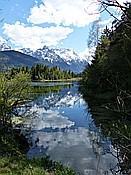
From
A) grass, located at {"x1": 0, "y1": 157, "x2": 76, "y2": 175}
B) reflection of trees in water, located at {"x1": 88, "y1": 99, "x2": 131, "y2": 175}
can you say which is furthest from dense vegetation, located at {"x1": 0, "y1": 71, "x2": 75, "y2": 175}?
reflection of trees in water, located at {"x1": 88, "y1": 99, "x2": 131, "y2": 175}

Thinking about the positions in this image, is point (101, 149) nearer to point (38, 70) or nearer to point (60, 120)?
point (60, 120)

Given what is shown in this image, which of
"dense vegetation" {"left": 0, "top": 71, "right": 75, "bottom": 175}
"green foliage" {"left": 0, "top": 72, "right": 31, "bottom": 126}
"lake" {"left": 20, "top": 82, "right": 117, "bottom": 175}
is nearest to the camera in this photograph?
"dense vegetation" {"left": 0, "top": 71, "right": 75, "bottom": 175}

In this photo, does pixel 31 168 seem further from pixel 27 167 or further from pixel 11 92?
pixel 11 92

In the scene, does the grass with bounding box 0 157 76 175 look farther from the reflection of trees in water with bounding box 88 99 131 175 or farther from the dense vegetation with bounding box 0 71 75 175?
the reflection of trees in water with bounding box 88 99 131 175

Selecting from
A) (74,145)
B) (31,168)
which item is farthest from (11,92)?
(31,168)

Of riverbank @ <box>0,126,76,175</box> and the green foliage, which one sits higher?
the green foliage

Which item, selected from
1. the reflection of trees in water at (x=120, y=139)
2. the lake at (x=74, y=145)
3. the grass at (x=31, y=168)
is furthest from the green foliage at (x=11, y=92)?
the reflection of trees in water at (x=120, y=139)

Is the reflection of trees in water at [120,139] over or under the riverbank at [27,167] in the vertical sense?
over

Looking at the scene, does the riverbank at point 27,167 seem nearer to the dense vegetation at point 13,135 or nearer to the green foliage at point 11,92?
the dense vegetation at point 13,135

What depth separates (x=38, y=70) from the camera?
15150 centimetres

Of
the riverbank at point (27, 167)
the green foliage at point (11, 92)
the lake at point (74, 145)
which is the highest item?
the green foliage at point (11, 92)

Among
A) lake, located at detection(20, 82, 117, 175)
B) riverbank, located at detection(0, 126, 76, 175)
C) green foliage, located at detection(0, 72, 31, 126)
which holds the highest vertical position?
green foliage, located at detection(0, 72, 31, 126)

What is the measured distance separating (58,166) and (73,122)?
1453cm

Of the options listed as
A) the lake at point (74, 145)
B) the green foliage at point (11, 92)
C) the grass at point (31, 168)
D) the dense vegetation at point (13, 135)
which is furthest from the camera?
the green foliage at point (11, 92)
